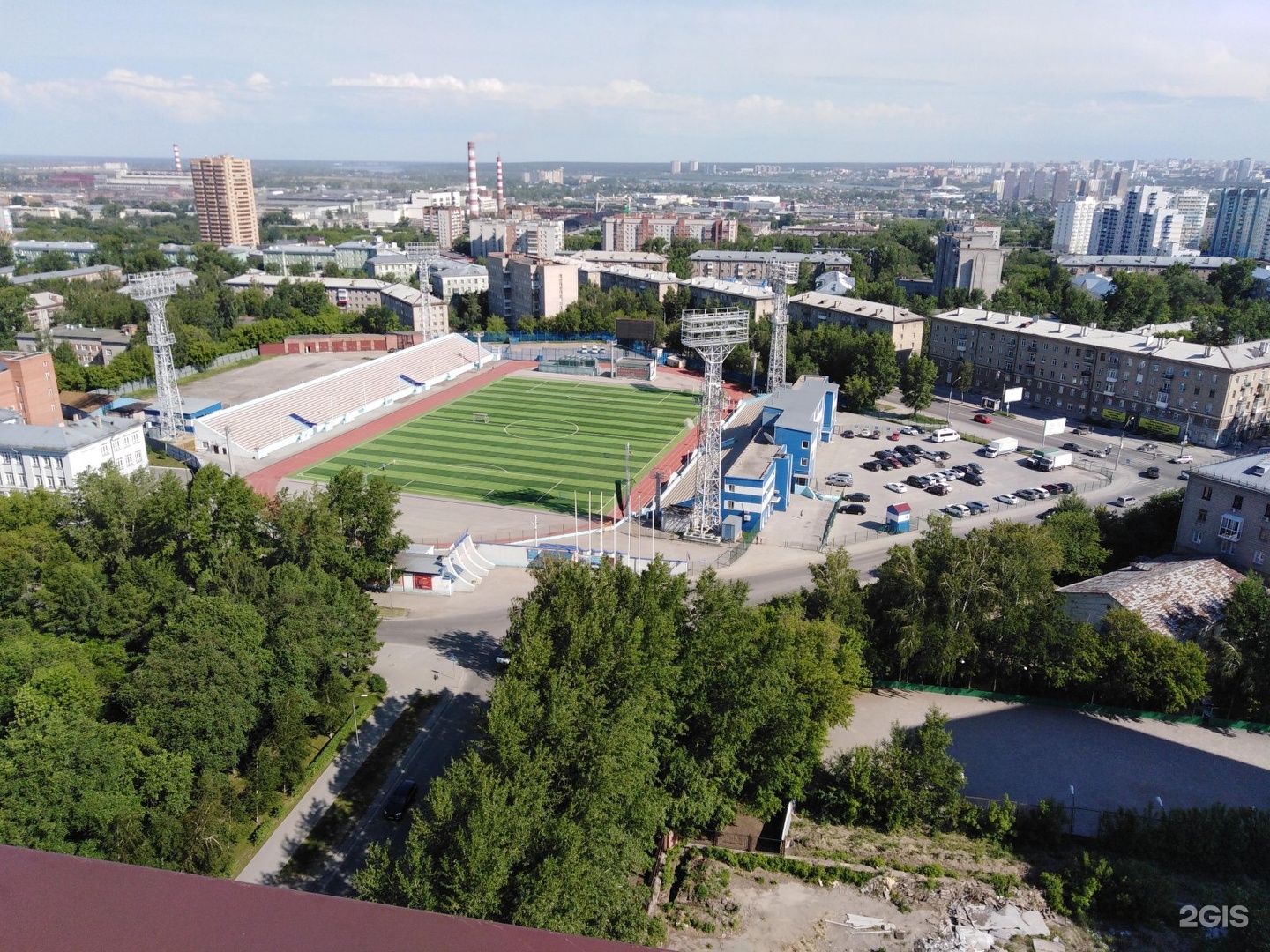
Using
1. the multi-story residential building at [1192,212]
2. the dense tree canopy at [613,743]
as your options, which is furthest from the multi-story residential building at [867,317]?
the multi-story residential building at [1192,212]

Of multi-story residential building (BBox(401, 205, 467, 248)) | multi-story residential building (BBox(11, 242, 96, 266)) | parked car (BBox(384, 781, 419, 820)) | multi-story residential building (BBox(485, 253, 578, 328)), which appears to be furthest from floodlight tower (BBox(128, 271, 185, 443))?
multi-story residential building (BBox(401, 205, 467, 248))

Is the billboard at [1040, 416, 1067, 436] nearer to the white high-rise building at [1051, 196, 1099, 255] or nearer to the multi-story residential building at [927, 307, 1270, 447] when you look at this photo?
the multi-story residential building at [927, 307, 1270, 447]

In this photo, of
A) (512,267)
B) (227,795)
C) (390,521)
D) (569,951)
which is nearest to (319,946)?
(569,951)

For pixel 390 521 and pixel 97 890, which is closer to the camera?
pixel 97 890

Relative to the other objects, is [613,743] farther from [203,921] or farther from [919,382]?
[919,382]

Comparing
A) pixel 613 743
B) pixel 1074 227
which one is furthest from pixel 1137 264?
pixel 613 743

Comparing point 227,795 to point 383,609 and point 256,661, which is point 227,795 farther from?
point 383,609

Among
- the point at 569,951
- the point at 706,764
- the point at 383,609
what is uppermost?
the point at 569,951

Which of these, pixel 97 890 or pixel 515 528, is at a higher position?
pixel 97 890
